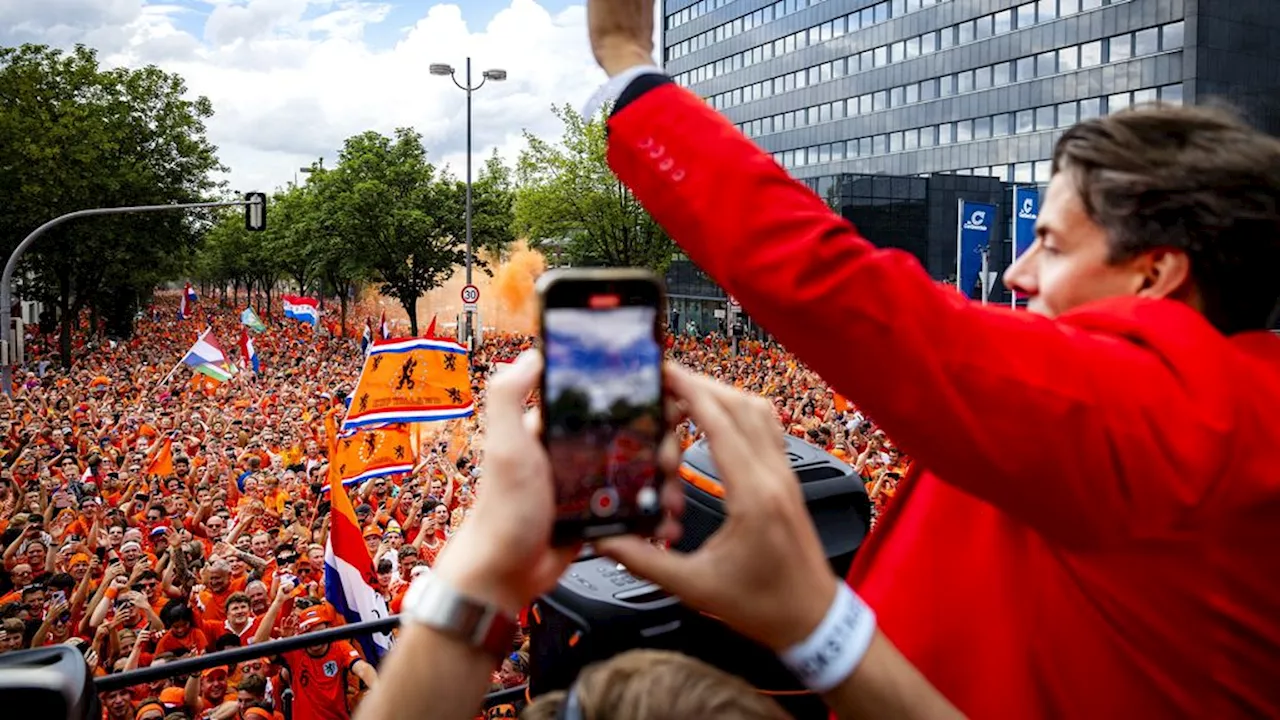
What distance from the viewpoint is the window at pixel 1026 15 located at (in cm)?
4697

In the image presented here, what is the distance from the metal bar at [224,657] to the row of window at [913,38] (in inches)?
1604

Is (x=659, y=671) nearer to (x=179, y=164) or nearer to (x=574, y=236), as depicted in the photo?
(x=574, y=236)

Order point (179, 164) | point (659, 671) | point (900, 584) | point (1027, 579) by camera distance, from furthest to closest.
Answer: point (179, 164) < point (900, 584) < point (1027, 579) < point (659, 671)

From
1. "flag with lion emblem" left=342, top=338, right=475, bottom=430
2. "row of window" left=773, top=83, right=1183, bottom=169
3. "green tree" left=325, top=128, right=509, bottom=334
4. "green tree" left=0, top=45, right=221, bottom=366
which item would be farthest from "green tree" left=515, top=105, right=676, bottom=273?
"flag with lion emblem" left=342, top=338, right=475, bottom=430

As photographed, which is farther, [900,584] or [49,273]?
[49,273]

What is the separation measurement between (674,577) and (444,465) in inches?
534

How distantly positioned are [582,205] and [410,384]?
2956 centimetres

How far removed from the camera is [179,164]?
39000 millimetres

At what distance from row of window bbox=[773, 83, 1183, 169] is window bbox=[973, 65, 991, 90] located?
65.8 inches

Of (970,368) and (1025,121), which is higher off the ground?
(1025,121)

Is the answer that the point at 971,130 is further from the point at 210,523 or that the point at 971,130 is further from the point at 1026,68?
the point at 210,523

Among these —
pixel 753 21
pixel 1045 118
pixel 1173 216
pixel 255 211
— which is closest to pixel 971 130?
pixel 1045 118

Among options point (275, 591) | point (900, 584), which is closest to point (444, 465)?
point (275, 591)

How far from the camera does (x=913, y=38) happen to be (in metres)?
53.1
